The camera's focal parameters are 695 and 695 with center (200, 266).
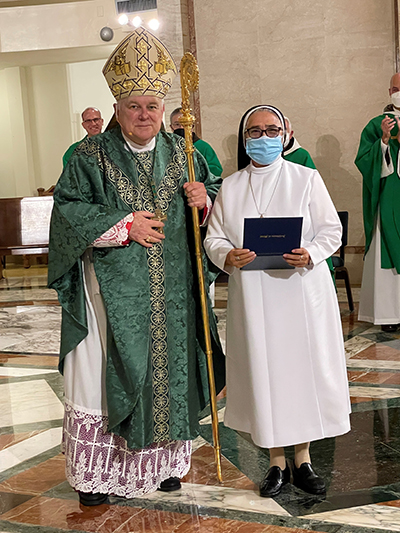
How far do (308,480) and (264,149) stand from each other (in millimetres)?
1485

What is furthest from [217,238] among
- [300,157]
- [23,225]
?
[23,225]

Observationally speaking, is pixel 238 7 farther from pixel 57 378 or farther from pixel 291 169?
pixel 291 169

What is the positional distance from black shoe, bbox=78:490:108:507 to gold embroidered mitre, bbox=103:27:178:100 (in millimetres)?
1782

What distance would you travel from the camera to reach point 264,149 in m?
3.04

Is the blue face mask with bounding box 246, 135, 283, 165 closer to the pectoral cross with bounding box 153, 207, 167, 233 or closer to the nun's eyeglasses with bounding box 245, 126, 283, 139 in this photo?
the nun's eyeglasses with bounding box 245, 126, 283, 139

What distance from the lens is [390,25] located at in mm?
8547

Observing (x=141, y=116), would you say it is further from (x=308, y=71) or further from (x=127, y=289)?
(x=308, y=71)

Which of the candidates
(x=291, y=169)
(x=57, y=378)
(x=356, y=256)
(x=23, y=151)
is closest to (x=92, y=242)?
(x=291, y=169)

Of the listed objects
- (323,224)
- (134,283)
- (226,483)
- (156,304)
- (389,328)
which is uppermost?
(323,224)

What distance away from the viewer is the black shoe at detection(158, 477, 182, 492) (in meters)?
3.25

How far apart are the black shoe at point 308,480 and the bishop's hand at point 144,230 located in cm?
123

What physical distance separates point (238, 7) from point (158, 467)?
24.0 feet

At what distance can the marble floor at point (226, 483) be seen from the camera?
114 inches

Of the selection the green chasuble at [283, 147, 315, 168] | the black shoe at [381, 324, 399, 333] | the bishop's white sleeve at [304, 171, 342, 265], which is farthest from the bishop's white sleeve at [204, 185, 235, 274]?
the black shoe at [381, 324, 399, 333]
